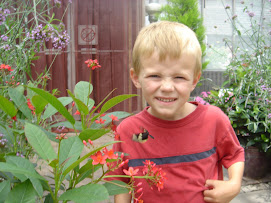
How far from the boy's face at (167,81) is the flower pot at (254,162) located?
172 cm

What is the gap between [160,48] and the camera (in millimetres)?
1025

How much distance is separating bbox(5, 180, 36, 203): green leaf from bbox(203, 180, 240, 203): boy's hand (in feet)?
2.23

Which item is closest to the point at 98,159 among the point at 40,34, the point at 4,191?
the point at 4,191

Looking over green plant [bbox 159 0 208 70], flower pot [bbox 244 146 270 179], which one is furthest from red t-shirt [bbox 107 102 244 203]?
green plant [bbox 159 0 208 70]

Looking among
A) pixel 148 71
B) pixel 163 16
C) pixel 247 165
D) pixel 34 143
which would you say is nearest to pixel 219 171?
pixel 148 71

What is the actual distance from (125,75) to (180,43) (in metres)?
3.49

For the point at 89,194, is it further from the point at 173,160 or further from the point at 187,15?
the point at 187,15

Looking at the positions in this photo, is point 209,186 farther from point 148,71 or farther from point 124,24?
point 124,24

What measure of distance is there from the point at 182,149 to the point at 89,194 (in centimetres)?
59

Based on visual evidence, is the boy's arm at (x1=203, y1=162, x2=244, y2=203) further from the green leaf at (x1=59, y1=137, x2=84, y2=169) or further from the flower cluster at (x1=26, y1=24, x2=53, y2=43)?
the flower cluster at (x1=26, y1=24, x2=53, y2=43)

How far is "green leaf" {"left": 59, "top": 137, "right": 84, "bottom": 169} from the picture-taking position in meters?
0.65

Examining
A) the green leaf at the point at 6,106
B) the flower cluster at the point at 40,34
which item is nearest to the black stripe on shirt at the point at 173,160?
the green leaf at the point at 6,106

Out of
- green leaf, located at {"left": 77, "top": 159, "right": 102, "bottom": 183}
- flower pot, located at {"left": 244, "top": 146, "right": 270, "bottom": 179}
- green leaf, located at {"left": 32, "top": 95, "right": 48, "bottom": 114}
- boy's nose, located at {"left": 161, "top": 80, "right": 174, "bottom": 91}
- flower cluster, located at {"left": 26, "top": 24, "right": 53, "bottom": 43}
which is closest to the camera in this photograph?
green leaf, located at {"left": 77, "top": 159, "right": 102, "bottom": 183}

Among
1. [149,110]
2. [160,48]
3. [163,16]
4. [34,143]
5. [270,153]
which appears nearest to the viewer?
[34,143]
